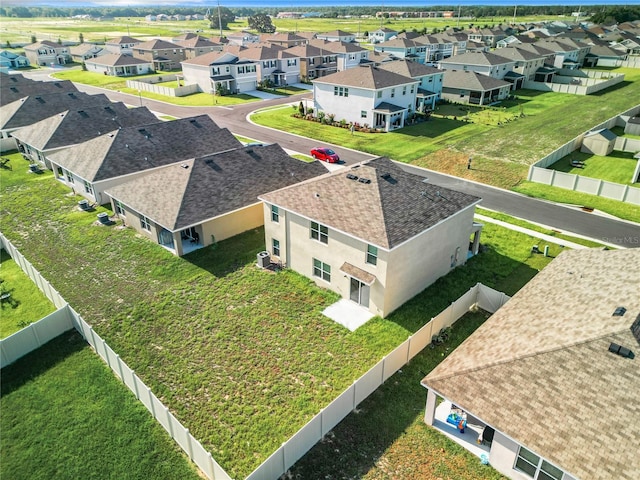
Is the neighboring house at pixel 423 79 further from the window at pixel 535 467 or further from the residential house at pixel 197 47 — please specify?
the residential house at pixel 197 47

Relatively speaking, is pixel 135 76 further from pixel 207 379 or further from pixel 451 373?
pixel 451 373

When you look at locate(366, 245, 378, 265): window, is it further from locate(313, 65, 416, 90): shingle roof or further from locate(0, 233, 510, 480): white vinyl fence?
locate(313, 65, 416, 90): shingle roof

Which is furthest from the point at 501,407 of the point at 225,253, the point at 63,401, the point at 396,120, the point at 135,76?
the point at 135,76

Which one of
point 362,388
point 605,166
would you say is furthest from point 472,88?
point 362,388

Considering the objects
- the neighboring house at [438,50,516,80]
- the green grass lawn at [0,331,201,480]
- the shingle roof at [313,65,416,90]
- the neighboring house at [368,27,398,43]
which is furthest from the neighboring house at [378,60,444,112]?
the neighboring house at [368,27,398,43]

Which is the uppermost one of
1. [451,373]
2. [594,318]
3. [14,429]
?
[594,318]

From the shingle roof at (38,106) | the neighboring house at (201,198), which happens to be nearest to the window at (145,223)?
the neighboring house at (201,198)
